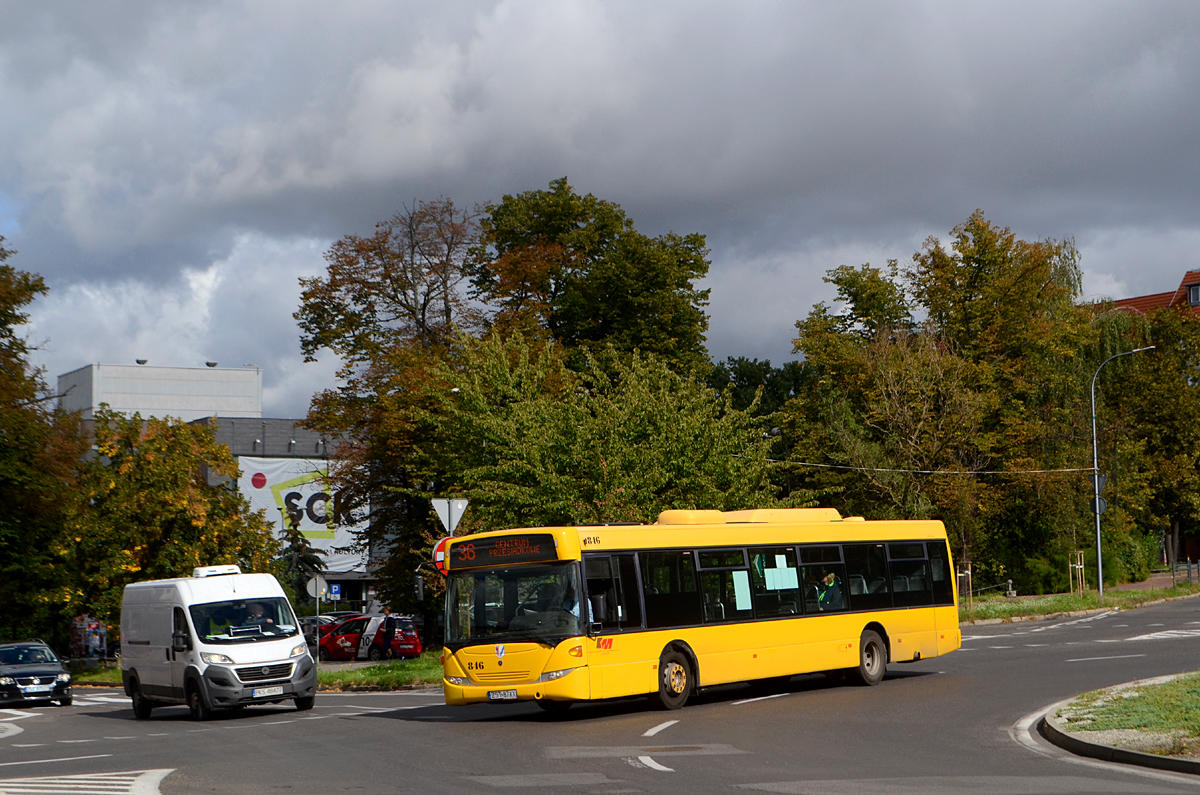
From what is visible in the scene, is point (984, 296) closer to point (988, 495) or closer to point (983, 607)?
point (988, 495)

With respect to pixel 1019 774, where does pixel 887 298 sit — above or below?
above

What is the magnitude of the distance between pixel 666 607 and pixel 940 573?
708 centimetres

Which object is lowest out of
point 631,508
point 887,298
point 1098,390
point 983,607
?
point 983,607

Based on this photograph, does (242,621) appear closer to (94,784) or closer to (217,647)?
(217,647)

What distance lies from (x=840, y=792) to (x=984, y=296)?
4431cm

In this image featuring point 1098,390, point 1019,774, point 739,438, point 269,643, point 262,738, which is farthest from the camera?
point 1098,390

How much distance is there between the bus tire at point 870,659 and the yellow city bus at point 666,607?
0.02 meters

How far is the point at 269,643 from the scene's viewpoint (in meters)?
20.3

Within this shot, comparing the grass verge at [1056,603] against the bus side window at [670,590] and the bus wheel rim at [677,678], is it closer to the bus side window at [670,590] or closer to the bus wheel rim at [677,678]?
the bus side window at [670,590]

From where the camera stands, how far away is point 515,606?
1709 centimetres

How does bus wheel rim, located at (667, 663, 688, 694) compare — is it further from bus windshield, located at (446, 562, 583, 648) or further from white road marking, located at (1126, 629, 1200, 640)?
white road marking, located at (1126, 629, 1200, 640)

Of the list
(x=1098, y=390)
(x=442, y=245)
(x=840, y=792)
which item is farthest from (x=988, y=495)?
(x=840, y=792)

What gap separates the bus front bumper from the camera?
16234mm

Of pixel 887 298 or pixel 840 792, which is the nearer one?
pixel 840 792
